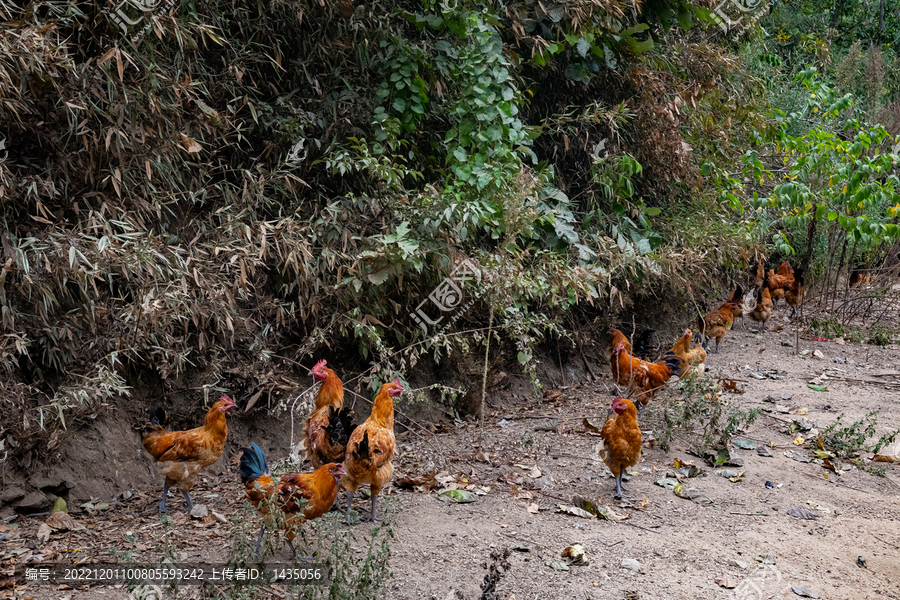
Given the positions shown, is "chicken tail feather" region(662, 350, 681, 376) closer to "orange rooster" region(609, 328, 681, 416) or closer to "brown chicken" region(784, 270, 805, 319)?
"orange rooster" region(609, 328, 681, 416)

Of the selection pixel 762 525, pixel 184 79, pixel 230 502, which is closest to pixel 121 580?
pixel 230 502

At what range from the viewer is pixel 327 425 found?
4.13 metres

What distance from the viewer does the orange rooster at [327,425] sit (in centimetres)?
400

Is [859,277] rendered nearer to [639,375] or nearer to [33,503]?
[639,375]

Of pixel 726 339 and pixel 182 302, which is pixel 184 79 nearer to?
pixel 182 302

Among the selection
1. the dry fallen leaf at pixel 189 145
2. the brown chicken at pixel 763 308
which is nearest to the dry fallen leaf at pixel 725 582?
the dry fallen leaf at pixel 189 145

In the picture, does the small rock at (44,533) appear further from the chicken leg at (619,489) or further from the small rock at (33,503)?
the chicken leg at (619,489)

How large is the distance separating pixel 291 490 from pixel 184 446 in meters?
0.95

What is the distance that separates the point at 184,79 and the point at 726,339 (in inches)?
275

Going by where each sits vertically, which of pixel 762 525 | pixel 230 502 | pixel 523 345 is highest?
pixel 523 345

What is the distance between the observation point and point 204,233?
463 centimetres

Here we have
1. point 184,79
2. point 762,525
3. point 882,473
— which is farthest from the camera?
point 882,473

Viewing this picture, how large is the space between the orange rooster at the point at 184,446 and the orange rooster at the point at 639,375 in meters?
3.22

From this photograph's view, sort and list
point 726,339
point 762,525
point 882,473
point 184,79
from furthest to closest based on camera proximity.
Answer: point 726,339
point 882,473
point 184,79
point 762,525
